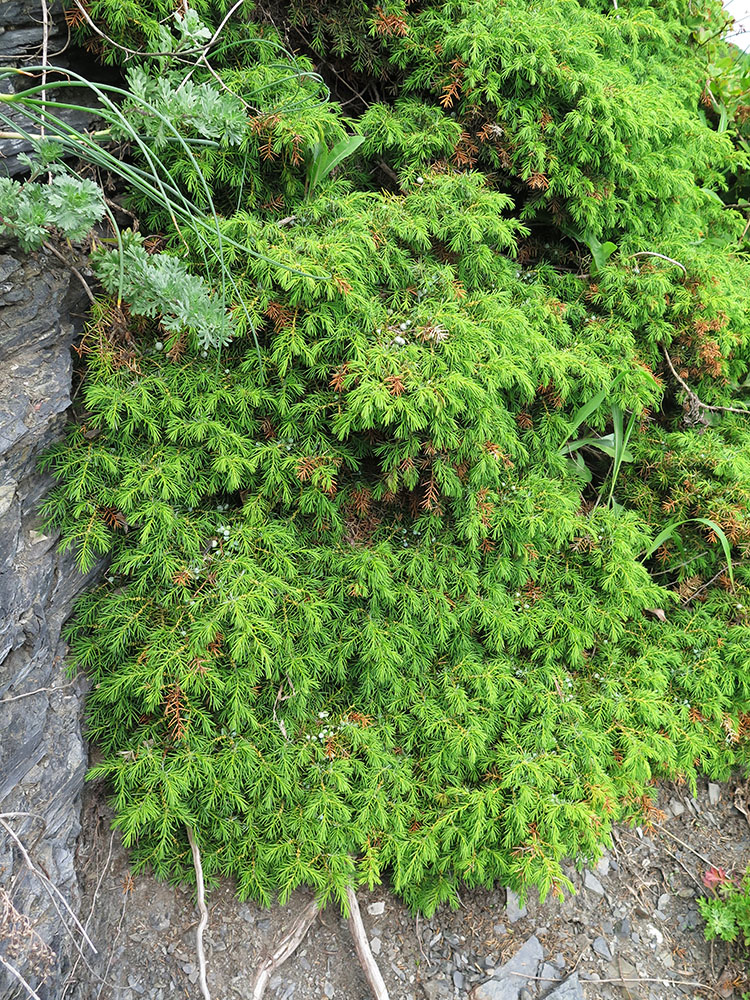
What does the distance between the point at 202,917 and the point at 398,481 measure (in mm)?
1420

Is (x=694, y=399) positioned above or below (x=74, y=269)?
above

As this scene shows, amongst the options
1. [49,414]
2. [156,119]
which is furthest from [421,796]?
[156,119]

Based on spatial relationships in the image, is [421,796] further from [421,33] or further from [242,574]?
[421,33]

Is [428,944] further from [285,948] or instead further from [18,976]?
[18,976]

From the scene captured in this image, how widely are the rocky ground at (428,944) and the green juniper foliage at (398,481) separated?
13 cm

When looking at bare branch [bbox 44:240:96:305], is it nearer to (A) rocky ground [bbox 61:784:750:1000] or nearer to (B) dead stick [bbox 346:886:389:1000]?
(A) rocky ground [bbox 61:784:750:1000]

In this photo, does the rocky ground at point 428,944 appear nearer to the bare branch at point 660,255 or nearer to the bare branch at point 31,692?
the bare branch at point 31,692

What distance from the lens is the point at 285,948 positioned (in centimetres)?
202

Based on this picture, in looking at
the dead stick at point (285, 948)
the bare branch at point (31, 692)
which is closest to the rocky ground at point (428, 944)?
the dead stick at point (285, 948)

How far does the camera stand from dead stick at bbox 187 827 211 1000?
6.13 feet

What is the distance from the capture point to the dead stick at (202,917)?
6.13 feet

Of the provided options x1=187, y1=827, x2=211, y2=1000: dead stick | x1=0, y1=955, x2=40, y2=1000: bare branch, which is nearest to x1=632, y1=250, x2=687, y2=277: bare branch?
x1=187, y1=827, x2=211, y2=1000: dead stick

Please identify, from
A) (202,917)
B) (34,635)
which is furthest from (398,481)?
(202,917)

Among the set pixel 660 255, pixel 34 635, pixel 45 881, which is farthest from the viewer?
pixel 660 255
